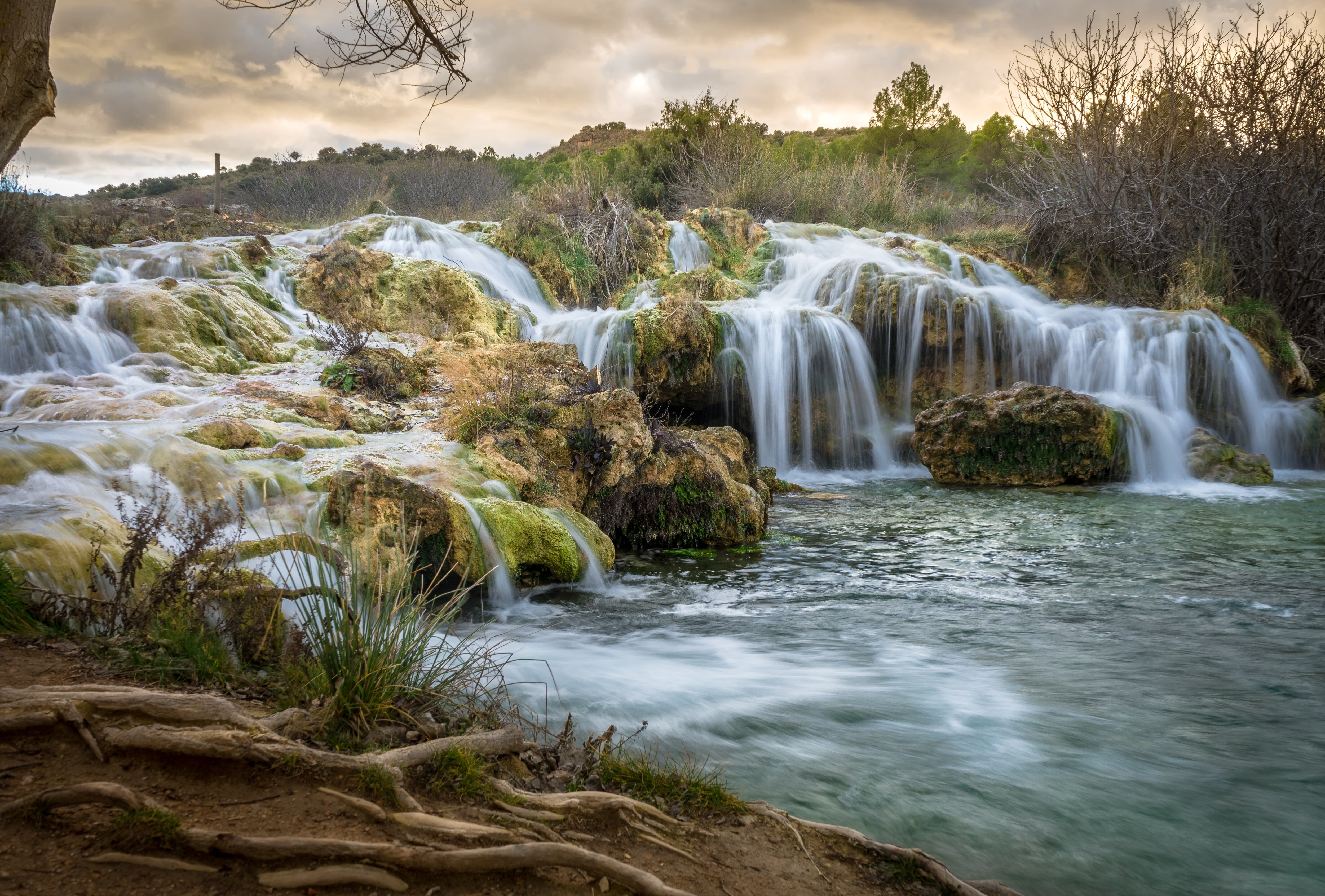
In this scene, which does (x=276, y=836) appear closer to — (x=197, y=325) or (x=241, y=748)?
(x=241, y=748)

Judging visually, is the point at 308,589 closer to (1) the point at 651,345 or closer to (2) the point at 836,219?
(1) the point at 651,345

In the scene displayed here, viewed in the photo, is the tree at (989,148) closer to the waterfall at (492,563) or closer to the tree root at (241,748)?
the waterfall at (492,563)

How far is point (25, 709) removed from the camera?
2127mm

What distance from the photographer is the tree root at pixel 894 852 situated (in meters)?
2.25

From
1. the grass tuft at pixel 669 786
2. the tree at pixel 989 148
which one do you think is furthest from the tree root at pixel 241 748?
the tree at pixel 989 148

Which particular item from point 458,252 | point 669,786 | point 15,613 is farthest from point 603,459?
point 458,252

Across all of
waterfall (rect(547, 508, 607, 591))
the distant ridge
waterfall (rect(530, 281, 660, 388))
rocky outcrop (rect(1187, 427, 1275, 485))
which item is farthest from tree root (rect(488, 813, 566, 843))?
the distant ridge

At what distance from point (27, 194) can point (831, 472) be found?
13.5m

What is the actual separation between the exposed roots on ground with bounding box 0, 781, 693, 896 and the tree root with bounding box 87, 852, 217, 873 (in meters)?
0.04

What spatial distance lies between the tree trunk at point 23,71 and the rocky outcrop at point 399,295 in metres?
8.71

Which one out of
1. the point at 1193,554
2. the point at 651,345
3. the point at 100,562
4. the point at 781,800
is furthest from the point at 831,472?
the point at 100,562

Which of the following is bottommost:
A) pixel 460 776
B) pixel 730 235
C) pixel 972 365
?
pixel 460 776

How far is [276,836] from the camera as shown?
5.94ft

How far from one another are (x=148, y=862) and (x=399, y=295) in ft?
39.3
